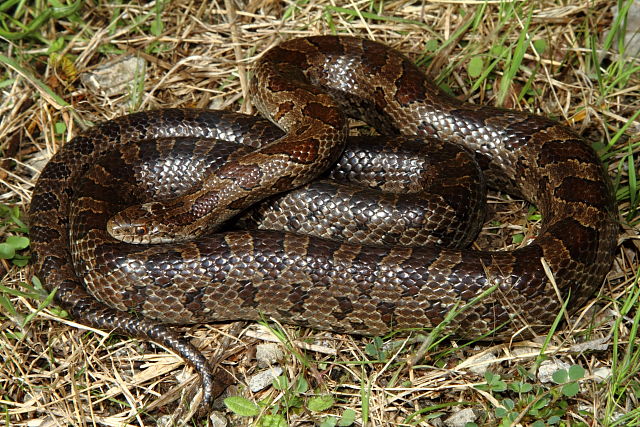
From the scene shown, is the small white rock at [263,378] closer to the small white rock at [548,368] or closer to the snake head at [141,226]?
the snake head at [141,226]

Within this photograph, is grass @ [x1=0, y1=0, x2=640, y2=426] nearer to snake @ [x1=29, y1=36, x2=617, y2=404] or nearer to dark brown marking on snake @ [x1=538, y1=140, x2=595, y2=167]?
snake @ [x1=29, y1=36, x2=617, y2=404]

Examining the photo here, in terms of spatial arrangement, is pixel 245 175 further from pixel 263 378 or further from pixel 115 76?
pixel 115 76

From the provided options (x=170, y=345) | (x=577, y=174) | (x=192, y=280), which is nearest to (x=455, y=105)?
(x=577, y=174)

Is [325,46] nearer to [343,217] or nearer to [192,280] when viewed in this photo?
[343,217]

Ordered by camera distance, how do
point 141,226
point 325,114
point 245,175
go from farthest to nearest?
point 325,114
point 245,175
point 141,226

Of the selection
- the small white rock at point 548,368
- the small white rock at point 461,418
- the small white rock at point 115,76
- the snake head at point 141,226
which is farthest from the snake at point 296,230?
the small white rock at point 115,76

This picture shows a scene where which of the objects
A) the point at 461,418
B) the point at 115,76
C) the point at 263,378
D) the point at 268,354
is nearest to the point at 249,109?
the point at 115,76
